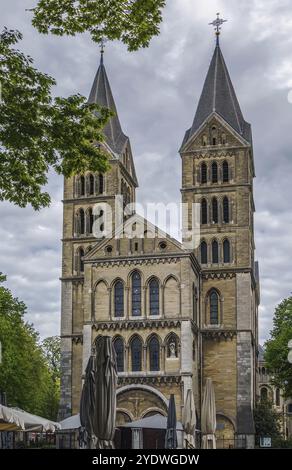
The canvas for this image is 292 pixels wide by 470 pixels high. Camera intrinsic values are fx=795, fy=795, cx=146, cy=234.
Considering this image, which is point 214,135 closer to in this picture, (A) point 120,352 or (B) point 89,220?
(B) point 89,220

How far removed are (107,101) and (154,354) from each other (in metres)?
21.8

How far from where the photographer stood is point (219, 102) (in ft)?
195

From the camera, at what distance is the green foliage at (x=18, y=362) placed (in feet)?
166

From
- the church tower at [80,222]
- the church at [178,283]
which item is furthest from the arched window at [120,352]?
the church tower at [80,222]

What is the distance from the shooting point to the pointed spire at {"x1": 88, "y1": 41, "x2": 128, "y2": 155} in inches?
2367

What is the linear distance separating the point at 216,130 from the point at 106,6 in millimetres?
43939

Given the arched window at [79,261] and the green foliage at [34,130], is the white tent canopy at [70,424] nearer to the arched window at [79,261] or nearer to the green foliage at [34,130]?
the arched window at [79,261]

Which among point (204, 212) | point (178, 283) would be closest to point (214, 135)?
point (204, 212)

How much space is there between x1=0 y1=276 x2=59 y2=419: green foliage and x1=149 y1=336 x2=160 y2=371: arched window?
9.00 m

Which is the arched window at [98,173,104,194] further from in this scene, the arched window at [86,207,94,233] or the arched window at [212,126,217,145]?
the arched window at [212,126,217,145]

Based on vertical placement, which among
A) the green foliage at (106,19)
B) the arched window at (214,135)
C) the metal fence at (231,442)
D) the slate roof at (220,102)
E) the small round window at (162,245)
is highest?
the slate roof at (220,102)

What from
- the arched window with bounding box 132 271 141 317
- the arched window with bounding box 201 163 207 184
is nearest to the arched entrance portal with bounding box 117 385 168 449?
the arched window with bounding box 132 271 141 317
